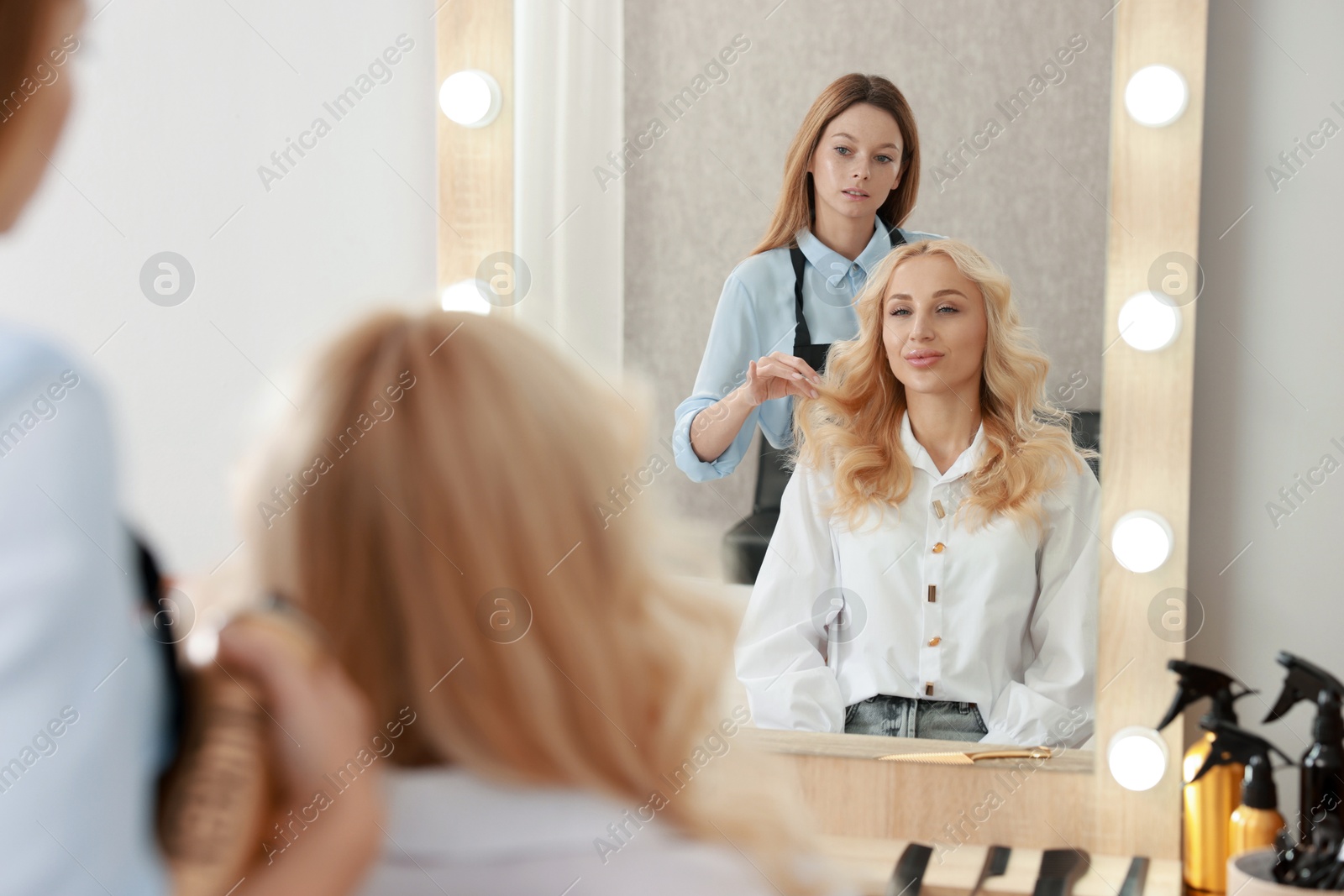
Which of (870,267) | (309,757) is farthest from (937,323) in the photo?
(309,757)

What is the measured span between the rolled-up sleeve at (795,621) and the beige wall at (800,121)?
0.14 ft

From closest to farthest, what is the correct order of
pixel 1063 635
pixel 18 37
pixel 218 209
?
pixel 18 37
pixel 1063 635
pixel 218 209

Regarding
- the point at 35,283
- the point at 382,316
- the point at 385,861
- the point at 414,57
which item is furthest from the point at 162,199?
the point at 385,861

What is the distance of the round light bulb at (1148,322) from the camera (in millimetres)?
731

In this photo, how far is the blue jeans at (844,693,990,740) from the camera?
2.53ft

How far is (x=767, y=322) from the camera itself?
0.80m

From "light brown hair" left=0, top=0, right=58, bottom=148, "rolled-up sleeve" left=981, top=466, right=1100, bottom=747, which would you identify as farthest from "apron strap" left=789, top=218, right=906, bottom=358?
"light brown hair" left=0, top=0, right=58, bottom=148

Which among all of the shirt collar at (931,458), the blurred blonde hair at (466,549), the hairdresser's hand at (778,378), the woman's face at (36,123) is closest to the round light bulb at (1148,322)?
the shirt collar at (931,458)

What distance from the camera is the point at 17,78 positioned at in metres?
0.35

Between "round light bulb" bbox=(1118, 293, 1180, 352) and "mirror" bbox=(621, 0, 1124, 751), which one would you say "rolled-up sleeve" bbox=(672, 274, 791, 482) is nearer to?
"mirror" bbox=(621, 0, 1124, 751)

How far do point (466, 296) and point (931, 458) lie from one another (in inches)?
15.6

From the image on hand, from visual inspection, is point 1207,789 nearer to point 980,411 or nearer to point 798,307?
point 980,411

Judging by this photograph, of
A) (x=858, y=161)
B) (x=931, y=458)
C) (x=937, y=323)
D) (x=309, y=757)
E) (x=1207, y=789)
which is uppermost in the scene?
(x=858, y=161)

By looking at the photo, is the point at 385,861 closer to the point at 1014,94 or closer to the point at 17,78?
the point at 17,78
